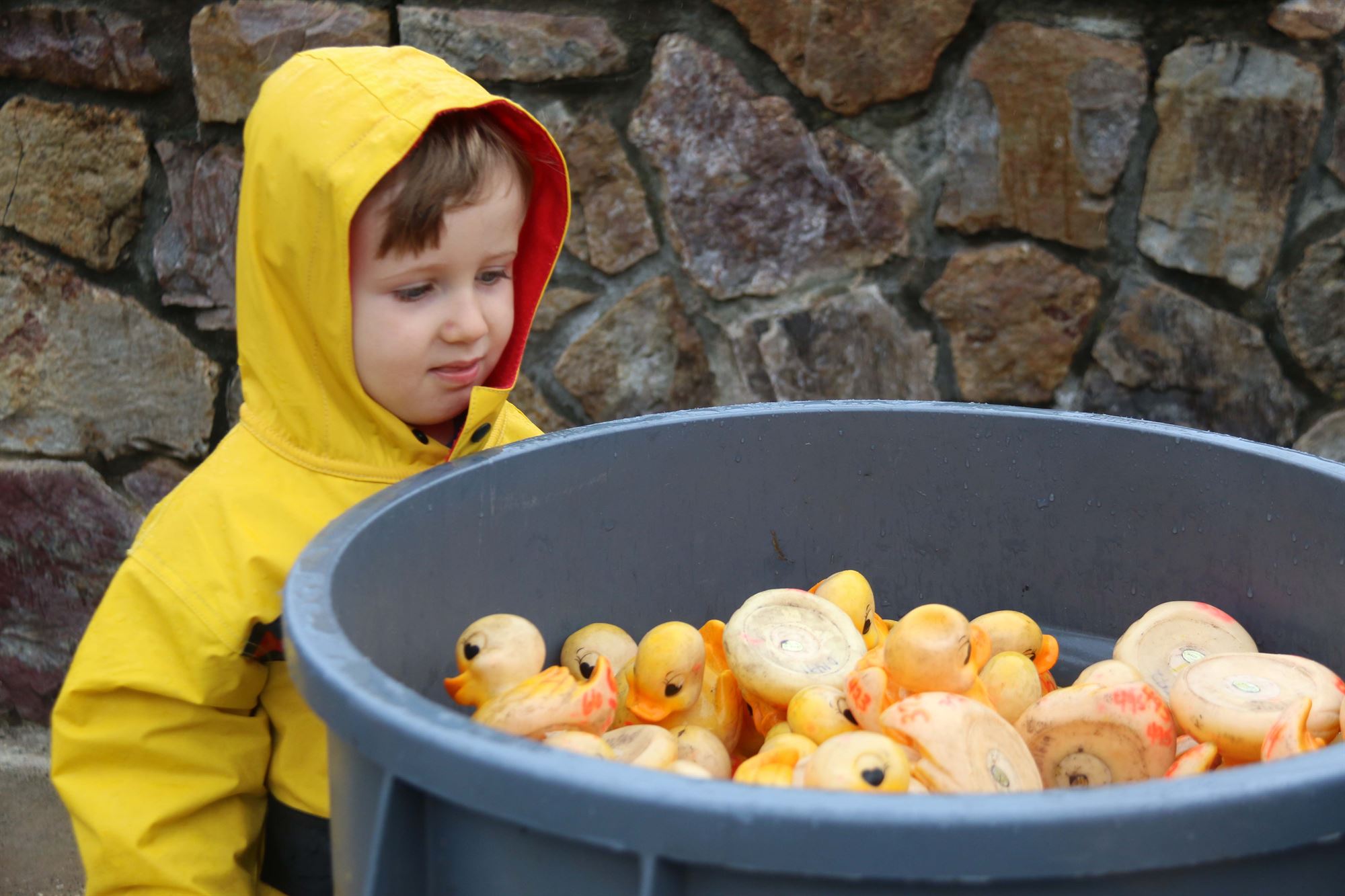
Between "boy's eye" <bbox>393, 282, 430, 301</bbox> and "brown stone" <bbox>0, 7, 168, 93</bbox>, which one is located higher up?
"brown stone" <bbox>0, 7, 168, 93</bbox>

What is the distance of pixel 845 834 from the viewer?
47cm

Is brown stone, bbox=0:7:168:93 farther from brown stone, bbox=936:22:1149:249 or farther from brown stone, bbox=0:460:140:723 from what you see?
brown stone, bbox=936:22:1149:249

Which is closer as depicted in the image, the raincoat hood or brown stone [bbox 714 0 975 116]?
the raincoat hood

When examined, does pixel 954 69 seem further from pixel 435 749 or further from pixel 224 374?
pixel 435 749

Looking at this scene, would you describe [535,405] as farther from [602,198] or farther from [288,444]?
[288,444]

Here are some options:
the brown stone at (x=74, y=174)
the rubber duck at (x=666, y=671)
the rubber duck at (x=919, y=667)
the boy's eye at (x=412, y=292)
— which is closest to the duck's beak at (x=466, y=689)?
the rubber duck at (x=666, y=671)

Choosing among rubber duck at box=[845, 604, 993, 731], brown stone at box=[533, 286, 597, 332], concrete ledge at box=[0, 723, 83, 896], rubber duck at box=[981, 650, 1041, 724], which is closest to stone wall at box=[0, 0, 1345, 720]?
brown stone at box=[533, 286, 597, 332]

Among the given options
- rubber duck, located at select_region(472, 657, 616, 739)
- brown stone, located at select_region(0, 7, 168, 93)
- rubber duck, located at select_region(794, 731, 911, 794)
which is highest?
brown stone, located at select_region(0, 7, 168, 93)

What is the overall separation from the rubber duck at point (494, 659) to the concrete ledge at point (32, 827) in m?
1.39

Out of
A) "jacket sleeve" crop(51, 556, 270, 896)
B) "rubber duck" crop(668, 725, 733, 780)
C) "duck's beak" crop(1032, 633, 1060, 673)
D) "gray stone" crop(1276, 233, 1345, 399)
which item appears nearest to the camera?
"rubber duck" crop(668, 725, 733, 780)

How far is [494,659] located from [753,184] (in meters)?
1.13

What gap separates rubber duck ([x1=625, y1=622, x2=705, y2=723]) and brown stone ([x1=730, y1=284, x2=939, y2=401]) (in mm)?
979

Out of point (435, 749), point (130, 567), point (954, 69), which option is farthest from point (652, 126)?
point (435, 749)

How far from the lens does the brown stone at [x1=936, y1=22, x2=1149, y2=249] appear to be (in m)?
1.72
